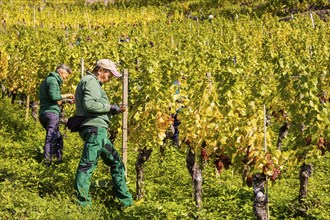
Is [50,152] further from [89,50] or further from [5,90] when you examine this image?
[5,90]

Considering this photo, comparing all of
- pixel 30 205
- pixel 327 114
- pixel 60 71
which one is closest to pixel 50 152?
pixel 60 71

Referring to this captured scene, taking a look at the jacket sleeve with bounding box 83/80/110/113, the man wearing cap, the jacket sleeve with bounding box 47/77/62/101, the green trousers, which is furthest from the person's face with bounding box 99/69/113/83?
the jacket sleeve with bounding box 47/77/62/101

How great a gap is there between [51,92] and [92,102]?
224 centimetres

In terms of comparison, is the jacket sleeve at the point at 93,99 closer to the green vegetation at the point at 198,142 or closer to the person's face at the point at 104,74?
the person's face at the point at 104,74

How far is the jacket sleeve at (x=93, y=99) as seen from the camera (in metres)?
5.59

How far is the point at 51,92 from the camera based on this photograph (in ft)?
25.0

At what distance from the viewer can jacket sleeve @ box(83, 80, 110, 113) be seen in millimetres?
5590

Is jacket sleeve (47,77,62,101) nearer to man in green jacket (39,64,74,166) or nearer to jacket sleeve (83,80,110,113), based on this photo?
man in green jacket (39,64,74,166)

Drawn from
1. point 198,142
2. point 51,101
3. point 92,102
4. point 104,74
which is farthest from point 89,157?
point 51,101

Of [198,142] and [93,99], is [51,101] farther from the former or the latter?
[198,142]

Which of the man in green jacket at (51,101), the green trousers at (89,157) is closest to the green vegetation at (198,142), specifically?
the green trousers at (89,157)

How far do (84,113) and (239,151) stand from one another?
1966mm

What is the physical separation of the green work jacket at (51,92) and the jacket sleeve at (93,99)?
2.12 meters

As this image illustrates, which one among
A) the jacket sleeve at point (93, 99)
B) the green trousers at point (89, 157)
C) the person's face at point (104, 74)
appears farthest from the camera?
the person's face at point (104, 74)
